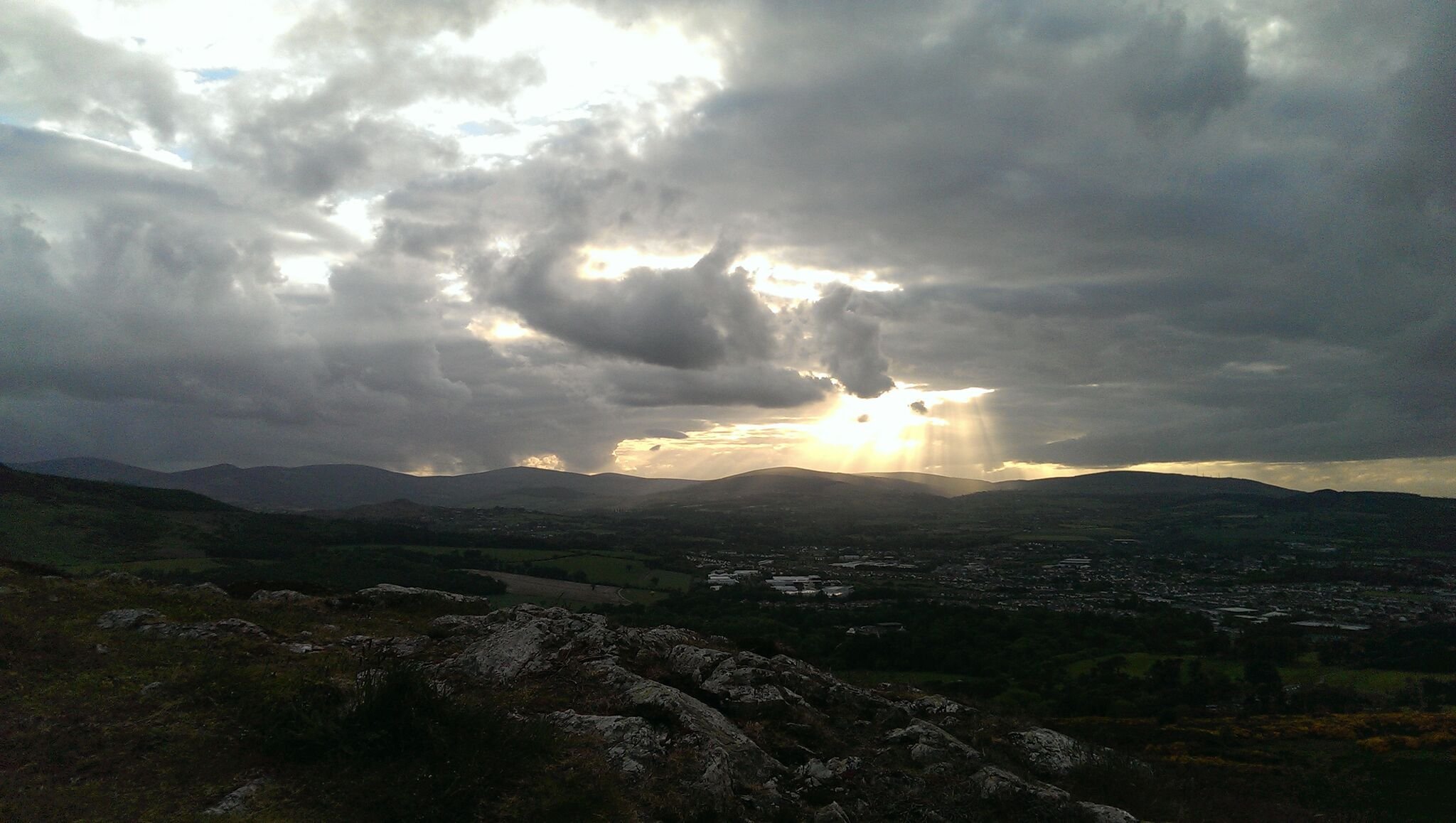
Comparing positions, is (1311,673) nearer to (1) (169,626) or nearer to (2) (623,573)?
(1) (169,626)

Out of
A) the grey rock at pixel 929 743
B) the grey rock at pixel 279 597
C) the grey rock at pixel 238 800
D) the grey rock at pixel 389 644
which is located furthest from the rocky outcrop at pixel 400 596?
the grey rock at pixel 929 743

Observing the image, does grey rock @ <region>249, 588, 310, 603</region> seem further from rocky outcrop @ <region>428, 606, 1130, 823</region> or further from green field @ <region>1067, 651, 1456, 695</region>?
green field @ <region>1067, 651, 1456, 695</region>

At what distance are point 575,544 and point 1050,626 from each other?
99249 mm

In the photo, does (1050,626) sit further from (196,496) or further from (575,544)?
(196,496)

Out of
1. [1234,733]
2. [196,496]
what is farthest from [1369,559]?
[196,496]

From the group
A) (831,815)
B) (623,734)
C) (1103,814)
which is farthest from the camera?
(1103,814)

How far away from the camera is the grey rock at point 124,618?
15008 mm

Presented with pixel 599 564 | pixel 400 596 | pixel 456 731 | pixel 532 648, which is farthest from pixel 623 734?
pixel 599 564

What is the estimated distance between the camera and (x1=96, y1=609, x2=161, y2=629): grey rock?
591 inches

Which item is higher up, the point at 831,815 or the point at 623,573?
the point at 831,815

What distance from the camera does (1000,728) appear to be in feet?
53.5

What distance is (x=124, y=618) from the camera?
15.3 meters

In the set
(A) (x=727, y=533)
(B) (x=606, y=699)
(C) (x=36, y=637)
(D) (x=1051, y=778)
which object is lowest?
(A) (x=727, y=533)

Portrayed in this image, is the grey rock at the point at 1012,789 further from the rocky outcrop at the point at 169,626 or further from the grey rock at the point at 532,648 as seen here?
the rocky outcrop at the point at 169,626
